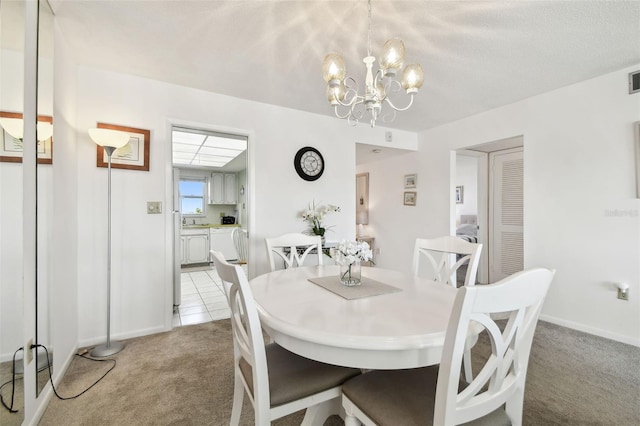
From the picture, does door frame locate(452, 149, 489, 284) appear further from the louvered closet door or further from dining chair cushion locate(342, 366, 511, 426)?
dining chair cushion locate(342, 366, 511, 426)

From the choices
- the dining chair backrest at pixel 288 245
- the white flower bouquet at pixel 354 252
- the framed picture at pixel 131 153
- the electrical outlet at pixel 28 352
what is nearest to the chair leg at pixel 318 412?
the white flower bouquet at pixel 354 252

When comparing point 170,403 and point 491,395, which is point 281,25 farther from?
point 170,403

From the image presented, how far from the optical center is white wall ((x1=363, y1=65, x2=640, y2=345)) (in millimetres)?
2449

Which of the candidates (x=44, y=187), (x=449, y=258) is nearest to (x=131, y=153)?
(x=44, y=187)

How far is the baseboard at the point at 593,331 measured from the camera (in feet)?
7.88

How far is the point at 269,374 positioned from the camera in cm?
118

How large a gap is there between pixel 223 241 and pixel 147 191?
11.6 feet

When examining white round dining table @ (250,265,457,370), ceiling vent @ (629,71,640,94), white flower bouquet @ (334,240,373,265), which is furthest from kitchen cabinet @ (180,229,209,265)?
ceiling vent @ (629,71,640,94)

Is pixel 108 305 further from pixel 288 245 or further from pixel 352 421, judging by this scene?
pixel 352 421

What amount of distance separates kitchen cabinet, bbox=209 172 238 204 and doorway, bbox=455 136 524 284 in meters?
4.86

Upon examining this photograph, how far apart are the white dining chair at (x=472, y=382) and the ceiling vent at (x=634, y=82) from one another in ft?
9.13

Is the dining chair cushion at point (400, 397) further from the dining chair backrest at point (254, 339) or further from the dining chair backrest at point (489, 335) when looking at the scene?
the dining chair backrest at point (254, 339)

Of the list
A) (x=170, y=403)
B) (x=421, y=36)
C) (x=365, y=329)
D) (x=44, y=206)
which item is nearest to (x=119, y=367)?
(x=170, y=403)

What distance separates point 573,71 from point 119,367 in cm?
448
